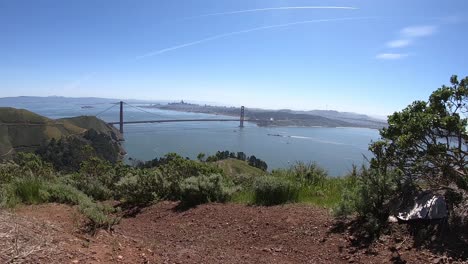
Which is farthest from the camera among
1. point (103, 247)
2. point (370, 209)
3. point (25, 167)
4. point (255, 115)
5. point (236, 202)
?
point (255, 115)

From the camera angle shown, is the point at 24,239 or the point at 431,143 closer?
the point at 24,239

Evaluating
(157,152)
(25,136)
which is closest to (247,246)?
(157,152)

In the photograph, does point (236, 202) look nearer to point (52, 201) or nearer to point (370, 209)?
point (370, 209)

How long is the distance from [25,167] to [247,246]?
404cm

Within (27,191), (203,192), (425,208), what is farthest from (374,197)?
(27,191)

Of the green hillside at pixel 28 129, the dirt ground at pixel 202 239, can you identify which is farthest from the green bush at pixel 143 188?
the green hillside at pixel 28 129

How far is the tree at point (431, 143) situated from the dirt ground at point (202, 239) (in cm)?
66

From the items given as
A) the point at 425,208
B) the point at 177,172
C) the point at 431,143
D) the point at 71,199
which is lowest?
the point at 71,199

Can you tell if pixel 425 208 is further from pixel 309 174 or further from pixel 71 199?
pixel 71 199

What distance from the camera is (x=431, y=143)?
2.75m

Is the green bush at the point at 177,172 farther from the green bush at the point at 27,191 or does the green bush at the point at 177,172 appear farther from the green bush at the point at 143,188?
the green bush at the point at 27,191

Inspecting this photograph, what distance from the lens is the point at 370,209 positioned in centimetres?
287

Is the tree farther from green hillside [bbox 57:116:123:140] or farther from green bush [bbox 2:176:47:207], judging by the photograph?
green hillside [bbox 57:116:123:140]

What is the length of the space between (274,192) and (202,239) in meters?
1.22
